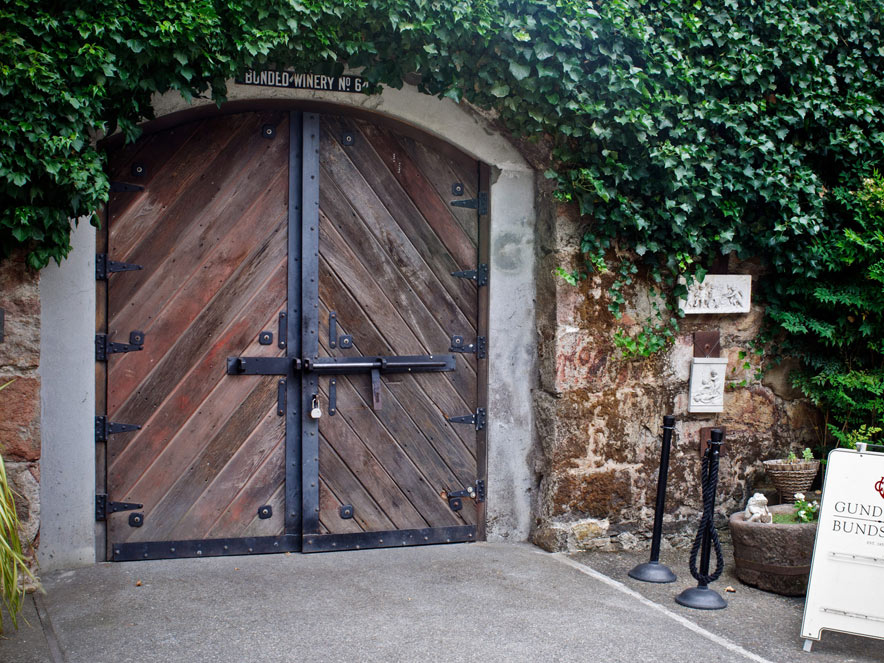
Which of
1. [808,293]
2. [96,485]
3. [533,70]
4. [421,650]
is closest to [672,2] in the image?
[533,70]

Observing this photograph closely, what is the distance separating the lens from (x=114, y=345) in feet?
13.5

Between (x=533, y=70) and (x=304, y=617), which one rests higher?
(x=533, y=70)

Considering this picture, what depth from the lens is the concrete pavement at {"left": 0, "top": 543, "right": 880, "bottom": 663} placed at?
3168 millimetres

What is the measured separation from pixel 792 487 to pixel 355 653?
2.71 metres

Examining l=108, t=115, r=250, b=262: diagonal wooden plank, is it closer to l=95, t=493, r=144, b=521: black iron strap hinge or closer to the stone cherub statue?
l=95, t=493, r=144, b=521: black iron strap hinge

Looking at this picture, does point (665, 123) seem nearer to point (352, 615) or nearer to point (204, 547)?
point (352, 615)

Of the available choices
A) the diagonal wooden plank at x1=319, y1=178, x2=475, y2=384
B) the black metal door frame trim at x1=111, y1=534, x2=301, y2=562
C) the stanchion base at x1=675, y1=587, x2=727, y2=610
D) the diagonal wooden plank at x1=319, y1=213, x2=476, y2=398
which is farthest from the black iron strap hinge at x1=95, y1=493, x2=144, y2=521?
the stanchion base at x1=675, y1=587, x2=727, y2=610

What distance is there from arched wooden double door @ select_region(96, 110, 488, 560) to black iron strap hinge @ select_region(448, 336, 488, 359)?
0.04 feet

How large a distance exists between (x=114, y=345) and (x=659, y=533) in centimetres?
285

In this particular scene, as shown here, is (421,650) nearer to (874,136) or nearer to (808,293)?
(808,293)

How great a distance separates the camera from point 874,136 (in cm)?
479

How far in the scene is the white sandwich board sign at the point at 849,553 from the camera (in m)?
3.44

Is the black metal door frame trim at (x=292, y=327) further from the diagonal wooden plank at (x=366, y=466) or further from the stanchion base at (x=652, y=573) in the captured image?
the stanchion base at (x=652, y=573)

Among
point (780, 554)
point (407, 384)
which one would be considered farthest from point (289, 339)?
point (780, 554)
